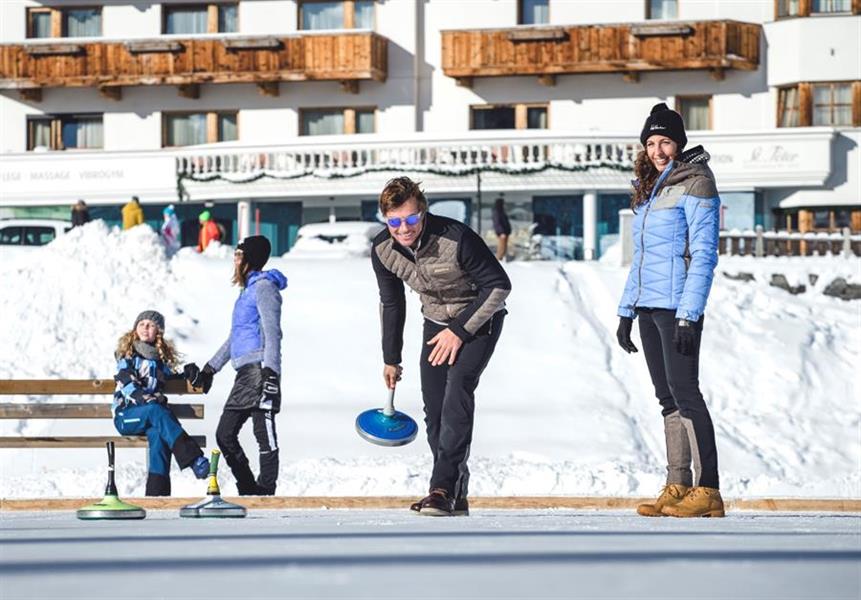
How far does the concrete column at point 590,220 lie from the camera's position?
141 feet

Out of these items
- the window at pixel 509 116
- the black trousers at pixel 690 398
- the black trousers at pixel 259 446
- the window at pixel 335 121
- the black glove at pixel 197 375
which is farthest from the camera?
the window at pixel 335 121

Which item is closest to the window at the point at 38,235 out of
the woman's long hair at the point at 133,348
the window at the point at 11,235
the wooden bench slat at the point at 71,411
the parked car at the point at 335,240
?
the window at the point at 11,235

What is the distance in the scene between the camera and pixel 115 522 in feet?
26.7

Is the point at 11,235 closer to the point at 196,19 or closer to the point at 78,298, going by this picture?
the point at 196,19

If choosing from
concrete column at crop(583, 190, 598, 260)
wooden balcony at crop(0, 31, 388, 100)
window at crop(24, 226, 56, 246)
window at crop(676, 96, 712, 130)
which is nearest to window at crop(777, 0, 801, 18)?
window at crop(676, 96, 712, 130)

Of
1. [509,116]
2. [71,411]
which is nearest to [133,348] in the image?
[71,411]

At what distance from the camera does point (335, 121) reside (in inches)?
1845

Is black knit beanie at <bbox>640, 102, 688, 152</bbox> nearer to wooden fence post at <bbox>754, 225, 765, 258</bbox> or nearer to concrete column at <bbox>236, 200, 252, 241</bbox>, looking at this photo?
wooden fence post at <bbox>754, 225, 765, 258</bbox>

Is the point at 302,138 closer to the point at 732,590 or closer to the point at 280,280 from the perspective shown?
the point at 280,280

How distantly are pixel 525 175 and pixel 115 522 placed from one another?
34537 mm

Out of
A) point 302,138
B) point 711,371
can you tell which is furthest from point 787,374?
point 302,138

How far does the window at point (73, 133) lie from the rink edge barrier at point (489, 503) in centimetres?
3824

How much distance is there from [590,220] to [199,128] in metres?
11.1

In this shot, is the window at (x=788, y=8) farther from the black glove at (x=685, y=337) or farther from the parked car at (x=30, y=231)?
the black glove at (x=685, y=337)
